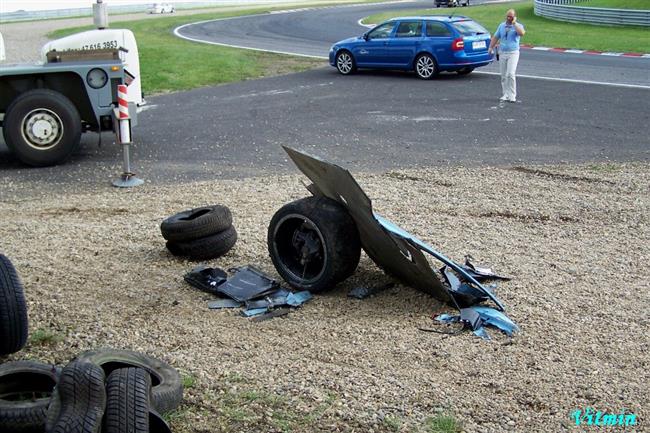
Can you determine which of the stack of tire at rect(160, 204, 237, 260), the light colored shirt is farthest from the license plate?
the stack of tire at rect(160, 204, 237, 260)

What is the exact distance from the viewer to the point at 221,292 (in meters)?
7.45

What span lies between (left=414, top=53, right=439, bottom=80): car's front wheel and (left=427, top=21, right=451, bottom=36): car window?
2.07 feet

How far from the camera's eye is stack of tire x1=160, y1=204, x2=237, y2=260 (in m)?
8.36

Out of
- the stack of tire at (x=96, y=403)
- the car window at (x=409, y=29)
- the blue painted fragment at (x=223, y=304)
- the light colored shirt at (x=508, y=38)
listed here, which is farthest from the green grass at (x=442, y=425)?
the car window at (x=409, y=29)

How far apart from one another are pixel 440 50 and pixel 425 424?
57.5 ft

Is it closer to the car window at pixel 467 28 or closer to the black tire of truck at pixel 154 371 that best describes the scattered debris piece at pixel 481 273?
the black tire of truck at pixel 154 371

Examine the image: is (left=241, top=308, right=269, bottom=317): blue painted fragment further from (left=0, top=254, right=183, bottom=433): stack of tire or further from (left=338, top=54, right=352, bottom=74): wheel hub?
(left=338, top=54, right=352, bottom=74): wheel hub

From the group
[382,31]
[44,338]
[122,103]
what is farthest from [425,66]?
[44,338]

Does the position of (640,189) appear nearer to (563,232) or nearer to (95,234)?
(563,232)

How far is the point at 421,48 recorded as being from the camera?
22094 mm

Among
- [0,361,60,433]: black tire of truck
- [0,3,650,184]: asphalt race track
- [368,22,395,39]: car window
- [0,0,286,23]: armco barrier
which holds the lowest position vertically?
[0,0,286,23]: armco barrier

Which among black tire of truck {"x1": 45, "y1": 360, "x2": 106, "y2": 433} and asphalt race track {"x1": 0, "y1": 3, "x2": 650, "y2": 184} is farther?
asphalt race track {"x1": 0, "y1": 3, "x2": 650, "y2": 184}

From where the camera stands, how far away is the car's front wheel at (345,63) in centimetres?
2334

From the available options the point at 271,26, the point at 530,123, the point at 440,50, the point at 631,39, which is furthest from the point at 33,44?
the point at 530,123
